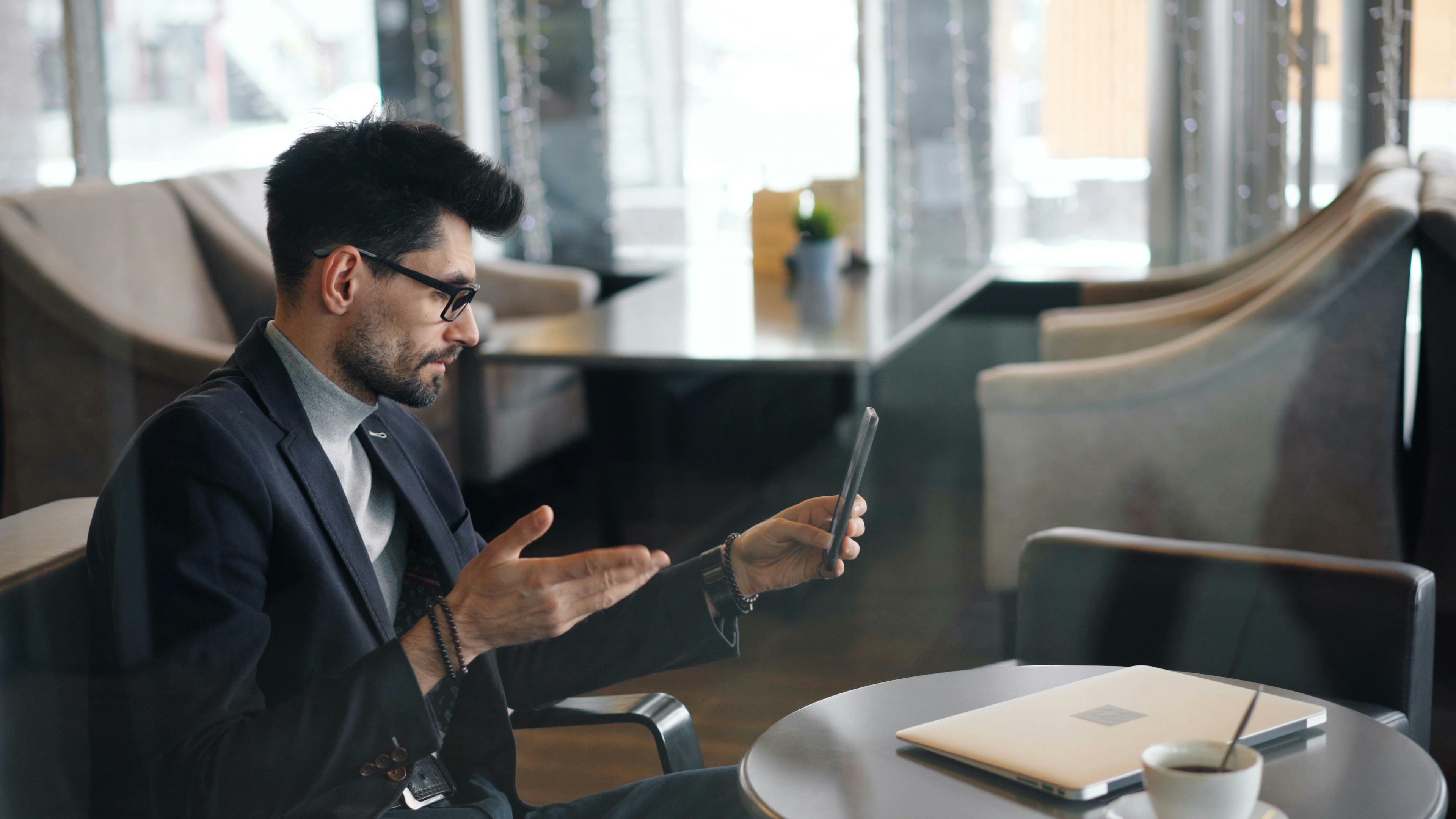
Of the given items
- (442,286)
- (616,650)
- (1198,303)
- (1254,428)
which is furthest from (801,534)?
(1198,303)

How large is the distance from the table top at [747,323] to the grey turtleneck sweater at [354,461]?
1.16m

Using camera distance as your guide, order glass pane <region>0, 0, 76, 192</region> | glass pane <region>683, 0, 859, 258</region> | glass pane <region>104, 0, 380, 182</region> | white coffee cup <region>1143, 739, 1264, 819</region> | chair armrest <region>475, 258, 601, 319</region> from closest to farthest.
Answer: white coffee cup <region>1143, 739, 1264, 819</region> < glass pane <region>0, 0, 76, 192</region> < glass pane <region>104, 0, 380, 182</region> < glass pane <region>683, 0, 859, 258</region> < chair armrest <region>475, 258, 601, 319</region>

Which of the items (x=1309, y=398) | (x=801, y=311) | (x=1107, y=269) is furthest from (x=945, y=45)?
(x=1309, y=398)

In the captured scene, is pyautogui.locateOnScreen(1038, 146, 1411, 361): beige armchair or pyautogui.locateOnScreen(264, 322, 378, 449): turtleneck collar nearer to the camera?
pyautogui.locateOnScreen(264, 322, 378, 449): turtleneck collar

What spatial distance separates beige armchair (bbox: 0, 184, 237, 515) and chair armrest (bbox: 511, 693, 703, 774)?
12.9 inches

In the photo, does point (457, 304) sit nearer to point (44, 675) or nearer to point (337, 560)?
point (337, 560)

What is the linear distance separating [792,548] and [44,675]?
450mm

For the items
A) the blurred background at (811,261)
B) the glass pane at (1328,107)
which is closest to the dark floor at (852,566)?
the blurred background at (811,261)

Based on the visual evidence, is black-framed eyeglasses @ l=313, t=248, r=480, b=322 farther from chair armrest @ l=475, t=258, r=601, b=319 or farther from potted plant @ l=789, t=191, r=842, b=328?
chair armrest @ l=475, t=258, r=601, b=319

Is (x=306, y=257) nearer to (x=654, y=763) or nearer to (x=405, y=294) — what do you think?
(x=405, y=294)

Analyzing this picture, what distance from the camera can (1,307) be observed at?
3.70ft

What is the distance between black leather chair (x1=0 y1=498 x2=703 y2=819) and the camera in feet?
2.38

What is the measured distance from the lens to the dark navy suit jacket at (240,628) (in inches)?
27.5

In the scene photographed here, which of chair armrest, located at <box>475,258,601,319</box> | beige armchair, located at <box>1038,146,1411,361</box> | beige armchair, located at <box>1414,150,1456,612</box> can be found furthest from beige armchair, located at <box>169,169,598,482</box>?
beige armchair, located at <box>1414,150,1456,612</box>
